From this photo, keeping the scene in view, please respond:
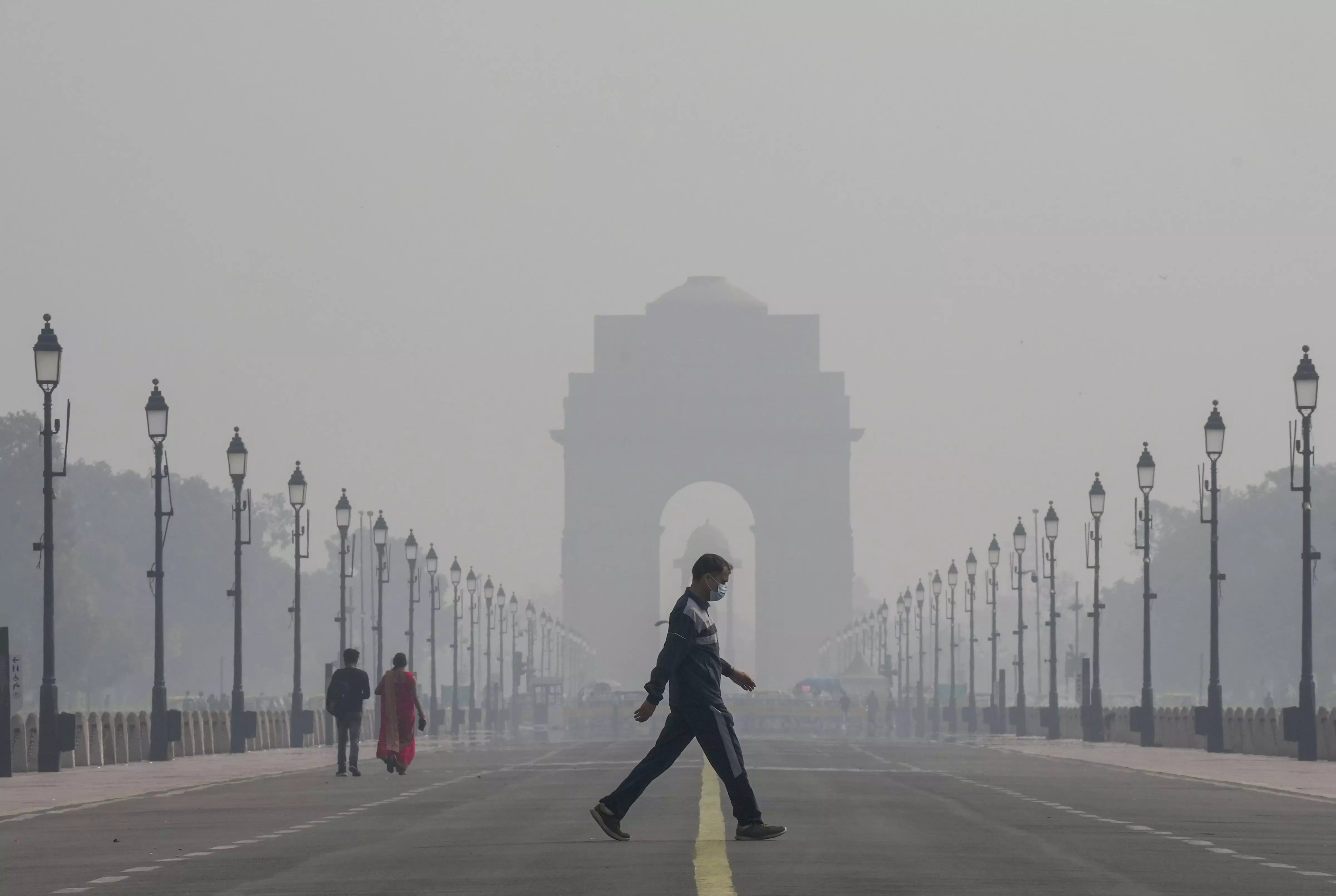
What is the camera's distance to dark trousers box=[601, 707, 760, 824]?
17.6 metres

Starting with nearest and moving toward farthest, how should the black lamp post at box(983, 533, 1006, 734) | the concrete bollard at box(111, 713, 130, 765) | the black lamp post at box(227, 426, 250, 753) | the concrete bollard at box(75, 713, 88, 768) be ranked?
the concrete bollard at box(75, 713, 88, 768)
the concrete bollard at box(111, 713, 130, 765)
the black lamp post at box(227, 426, 250, 753)
the black lamp post at box(983, 533, 1006, 734)

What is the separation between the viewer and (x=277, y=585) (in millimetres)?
145500

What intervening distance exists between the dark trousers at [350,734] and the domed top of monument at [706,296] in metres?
126

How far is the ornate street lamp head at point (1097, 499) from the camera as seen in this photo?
60.4 metres

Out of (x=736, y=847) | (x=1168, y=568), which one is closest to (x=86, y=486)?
(x=1168, y=568)

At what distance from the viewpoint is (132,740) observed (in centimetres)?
4331

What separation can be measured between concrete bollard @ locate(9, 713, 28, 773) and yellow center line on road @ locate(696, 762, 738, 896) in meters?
13.8

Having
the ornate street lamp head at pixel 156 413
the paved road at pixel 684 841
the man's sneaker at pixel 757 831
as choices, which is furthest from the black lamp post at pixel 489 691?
the man's sneaker at pixel 757 831

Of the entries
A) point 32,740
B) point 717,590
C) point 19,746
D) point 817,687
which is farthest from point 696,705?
point 817,687

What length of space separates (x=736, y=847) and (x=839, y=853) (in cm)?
71

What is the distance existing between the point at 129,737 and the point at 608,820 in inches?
1040

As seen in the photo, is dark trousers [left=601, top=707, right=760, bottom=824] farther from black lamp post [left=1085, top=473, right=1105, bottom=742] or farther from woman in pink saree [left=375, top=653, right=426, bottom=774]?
black lamp post [left=1085, top=473, right=1105, bottom=742]

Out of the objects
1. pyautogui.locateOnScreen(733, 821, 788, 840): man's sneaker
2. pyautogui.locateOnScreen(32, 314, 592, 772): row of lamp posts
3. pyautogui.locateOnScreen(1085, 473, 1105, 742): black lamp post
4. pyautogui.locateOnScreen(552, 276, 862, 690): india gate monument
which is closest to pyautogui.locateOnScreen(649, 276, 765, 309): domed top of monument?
pyautogui.locateOnScreen(552, 276, 862, 690): india gate monument

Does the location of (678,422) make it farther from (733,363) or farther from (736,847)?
(736,847)
